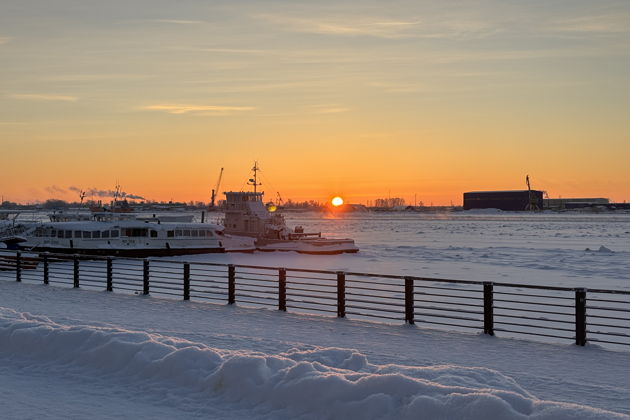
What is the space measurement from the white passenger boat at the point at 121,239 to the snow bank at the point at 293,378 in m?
40.9

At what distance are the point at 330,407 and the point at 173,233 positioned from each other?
50.5 meters

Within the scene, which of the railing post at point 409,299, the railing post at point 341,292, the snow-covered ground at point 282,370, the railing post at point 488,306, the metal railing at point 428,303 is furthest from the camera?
the railing post at point 341,292

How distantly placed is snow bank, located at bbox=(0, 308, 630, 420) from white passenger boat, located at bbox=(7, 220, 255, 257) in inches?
1611

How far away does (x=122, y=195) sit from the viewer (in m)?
86.1

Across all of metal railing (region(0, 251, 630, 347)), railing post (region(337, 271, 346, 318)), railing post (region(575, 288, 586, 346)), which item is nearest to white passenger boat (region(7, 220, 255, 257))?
metal railing (region(0, 251, 630, 347))

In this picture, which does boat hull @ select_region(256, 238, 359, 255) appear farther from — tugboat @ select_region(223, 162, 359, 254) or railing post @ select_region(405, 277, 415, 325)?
railing post @ select_region(405, 277, 415, 325)

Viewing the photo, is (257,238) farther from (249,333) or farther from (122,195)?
(249,333)


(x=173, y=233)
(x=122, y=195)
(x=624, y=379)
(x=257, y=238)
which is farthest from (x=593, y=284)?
(x=122, y=195)

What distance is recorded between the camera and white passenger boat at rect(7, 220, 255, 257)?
51.3 metres

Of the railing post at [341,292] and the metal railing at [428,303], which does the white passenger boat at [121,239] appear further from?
the railing post at [341,292]

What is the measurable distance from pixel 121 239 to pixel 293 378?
1854 inches

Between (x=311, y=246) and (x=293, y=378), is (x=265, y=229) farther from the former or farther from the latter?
(x=293, y=378)

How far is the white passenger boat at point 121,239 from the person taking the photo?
51.3m

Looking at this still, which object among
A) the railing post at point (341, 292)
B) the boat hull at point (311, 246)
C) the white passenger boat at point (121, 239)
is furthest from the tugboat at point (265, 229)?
the railing post at point (341, 292)
